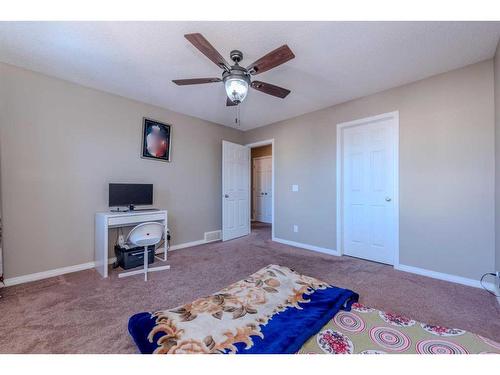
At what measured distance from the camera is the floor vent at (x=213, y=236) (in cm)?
430

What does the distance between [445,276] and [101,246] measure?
13.6 ft

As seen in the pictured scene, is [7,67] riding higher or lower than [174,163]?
higher

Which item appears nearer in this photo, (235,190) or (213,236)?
(213,236)

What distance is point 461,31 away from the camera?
6.21ft

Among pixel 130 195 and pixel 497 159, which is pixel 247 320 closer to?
pixel 130 195

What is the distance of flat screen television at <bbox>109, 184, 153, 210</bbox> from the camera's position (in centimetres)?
304

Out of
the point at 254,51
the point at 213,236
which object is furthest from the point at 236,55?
the point at 213,236

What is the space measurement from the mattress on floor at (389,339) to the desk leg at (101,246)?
261cm

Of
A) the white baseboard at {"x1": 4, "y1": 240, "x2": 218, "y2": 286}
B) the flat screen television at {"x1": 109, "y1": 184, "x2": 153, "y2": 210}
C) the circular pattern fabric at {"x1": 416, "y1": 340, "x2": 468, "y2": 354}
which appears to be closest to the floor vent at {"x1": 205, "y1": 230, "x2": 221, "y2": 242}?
the flat screen television at {"x1": 109, "y1": 184, "x2": 153, "y2": 210}

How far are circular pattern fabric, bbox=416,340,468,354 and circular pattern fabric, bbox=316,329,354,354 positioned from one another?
0.27 meters

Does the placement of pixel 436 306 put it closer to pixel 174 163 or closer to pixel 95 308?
pixel 95 308

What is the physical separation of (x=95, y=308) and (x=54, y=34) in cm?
246

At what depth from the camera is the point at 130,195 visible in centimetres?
318

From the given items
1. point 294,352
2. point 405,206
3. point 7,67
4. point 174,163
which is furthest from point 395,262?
point 7,67
